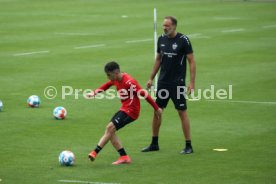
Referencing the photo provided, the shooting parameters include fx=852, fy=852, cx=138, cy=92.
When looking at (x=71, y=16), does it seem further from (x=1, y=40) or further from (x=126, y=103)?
(x=126, y=103)

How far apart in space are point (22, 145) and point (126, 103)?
8.55ft

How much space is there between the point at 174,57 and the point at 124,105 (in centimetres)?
161

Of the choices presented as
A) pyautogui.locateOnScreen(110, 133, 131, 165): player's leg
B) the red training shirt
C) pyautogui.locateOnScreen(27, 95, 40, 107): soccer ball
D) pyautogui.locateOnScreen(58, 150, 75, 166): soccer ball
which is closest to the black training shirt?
the red training shirt

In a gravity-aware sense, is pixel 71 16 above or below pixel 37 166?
above

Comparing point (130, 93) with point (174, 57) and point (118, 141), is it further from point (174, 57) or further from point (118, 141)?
point (174, 57)

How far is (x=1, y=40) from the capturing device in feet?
115

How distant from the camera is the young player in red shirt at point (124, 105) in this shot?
1470cm

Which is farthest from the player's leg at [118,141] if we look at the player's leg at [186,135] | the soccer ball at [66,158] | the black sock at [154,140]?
the player's leg at [186,135]

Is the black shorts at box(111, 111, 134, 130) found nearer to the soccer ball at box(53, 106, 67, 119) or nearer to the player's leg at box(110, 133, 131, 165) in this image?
the player's leg at box(110, 133, 131, 165)

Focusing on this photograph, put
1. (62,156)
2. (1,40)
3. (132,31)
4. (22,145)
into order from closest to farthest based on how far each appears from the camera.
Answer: (62,156) < (22,145) < (1,40) < (132,31)

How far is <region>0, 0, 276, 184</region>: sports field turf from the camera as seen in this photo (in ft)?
47.5

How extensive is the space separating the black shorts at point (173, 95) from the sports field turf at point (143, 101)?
0.89 metres

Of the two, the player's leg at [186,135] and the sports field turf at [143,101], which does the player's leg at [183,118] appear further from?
the sports field turf at [143,101]

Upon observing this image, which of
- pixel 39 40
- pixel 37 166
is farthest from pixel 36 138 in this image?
pixel 39 40
